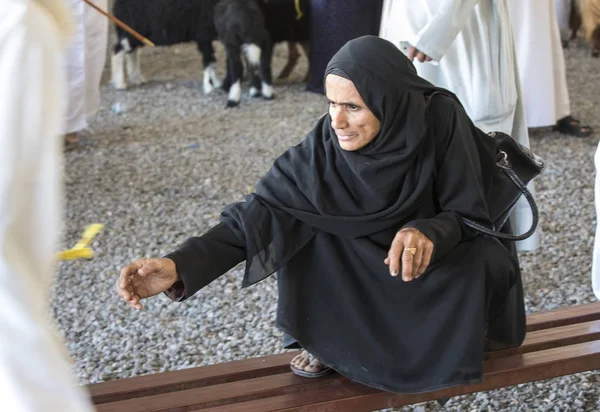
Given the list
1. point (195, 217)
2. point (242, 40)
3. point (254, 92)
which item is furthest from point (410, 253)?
point (254, 92)

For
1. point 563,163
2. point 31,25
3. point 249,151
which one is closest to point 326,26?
point 249,151

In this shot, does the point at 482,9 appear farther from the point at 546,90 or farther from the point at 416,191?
the point at 546,90

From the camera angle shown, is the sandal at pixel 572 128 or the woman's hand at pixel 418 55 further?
the sandal at pixel 572 128

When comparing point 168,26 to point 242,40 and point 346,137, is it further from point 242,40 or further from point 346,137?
point 346,137

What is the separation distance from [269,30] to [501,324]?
5.88m

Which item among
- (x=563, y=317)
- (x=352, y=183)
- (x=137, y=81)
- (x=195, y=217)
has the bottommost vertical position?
(x=195, y=217)

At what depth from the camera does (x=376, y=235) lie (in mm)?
2285

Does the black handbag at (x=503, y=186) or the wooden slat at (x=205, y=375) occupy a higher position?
the black handbag at (x=503, y=186)

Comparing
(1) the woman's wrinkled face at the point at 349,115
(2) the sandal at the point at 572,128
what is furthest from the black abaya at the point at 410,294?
(2) the sandal at the point at 572,128

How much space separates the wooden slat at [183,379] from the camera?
236 cm

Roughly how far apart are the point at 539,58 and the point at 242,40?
102 inches

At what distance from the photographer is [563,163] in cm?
543

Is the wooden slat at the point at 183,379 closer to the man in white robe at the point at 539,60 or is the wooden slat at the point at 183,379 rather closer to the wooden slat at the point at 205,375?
the wooden slat at the point at 205,375

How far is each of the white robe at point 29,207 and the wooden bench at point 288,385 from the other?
916mm
